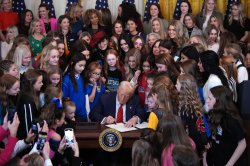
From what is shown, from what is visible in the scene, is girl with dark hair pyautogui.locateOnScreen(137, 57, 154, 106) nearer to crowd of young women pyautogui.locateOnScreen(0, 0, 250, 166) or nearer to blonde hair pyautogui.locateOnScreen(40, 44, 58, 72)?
crowd of young women pyautogui.locateOnScreen(0, 0, 250, 166)

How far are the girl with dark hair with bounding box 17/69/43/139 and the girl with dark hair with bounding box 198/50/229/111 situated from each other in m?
1.82

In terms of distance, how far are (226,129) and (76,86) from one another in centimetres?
247

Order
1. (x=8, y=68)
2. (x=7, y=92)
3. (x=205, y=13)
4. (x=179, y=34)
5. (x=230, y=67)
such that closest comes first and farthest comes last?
(x=7, y=92)
(x=8, y=68)
(x=230, y=67)
(x=179, y=34)
(x=205, y=13)

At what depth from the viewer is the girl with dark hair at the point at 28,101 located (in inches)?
189

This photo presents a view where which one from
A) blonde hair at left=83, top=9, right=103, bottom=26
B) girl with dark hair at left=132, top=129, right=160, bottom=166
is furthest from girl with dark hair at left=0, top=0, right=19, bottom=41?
girl with dark hair at left=132, top=129, right=160, bottom=166

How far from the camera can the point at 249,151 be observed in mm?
5473

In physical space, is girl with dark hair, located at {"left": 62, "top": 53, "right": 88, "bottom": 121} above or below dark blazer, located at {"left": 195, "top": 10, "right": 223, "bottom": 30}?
below

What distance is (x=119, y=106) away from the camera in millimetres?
5891

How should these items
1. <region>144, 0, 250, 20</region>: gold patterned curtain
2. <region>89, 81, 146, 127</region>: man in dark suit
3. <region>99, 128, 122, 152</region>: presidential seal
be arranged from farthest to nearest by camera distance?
<region>144, 0, 250, 20</region>: gold patterned curtain → <region>89, 81, 146, 127</region>: man in dark suit → <region>99, 128, 122, 152</region>: presidential seal

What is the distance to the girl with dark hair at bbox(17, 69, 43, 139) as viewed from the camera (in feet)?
15.8

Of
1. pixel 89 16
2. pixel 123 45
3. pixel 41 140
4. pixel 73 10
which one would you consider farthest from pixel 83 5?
pixel 41 140

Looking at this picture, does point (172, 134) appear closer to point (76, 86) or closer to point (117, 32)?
point (76, 86)

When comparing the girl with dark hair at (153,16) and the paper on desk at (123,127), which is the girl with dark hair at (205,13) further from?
the paper on desk at (123,127)

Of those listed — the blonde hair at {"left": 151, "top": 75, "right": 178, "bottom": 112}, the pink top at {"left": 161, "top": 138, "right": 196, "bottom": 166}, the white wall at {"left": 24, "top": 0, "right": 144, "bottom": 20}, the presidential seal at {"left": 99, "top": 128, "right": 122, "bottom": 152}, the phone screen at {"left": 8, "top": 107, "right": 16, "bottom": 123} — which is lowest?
the presidential seal at {"left": 99, "top": 128, "right": 122, "bottom": 152}
